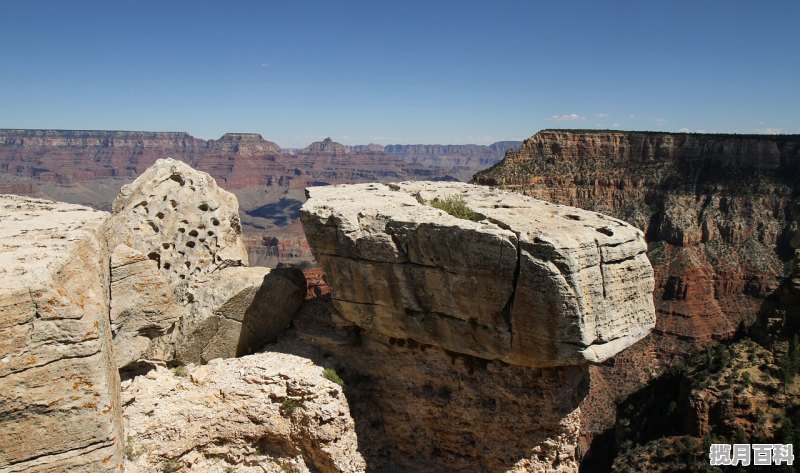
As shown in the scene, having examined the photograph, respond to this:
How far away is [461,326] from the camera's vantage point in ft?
39.5

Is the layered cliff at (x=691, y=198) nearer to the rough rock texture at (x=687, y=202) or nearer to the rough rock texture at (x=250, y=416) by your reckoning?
the rough rock texture at (x=687, y=202)

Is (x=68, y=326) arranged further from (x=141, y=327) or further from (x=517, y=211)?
(x=517, y=211)

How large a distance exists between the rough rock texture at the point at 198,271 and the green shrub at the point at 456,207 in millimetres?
4889

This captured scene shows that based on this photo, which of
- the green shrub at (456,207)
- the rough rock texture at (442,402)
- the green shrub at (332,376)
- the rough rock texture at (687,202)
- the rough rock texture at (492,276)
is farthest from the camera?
the rough rock texture at (687,202)

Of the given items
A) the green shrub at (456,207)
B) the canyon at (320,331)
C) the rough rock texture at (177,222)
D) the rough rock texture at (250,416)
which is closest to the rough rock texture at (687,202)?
the canyon at (320,331)

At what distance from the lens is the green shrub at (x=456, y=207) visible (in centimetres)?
1231

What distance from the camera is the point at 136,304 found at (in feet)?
40.2

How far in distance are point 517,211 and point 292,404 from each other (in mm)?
7048

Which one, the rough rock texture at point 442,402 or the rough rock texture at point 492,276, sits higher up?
the rough rock texture at point 492,276

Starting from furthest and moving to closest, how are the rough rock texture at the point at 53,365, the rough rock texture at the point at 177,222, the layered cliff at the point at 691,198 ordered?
the layered cliff at the point at 691,198 → the rough rock texture at the point at 177,222 → the rough rock texture at the point at 53,365

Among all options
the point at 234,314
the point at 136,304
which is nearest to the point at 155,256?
the point at 136,304

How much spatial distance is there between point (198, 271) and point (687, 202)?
82.3m

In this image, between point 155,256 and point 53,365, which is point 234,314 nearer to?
point 155,256

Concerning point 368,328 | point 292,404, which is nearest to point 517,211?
point 368,328
